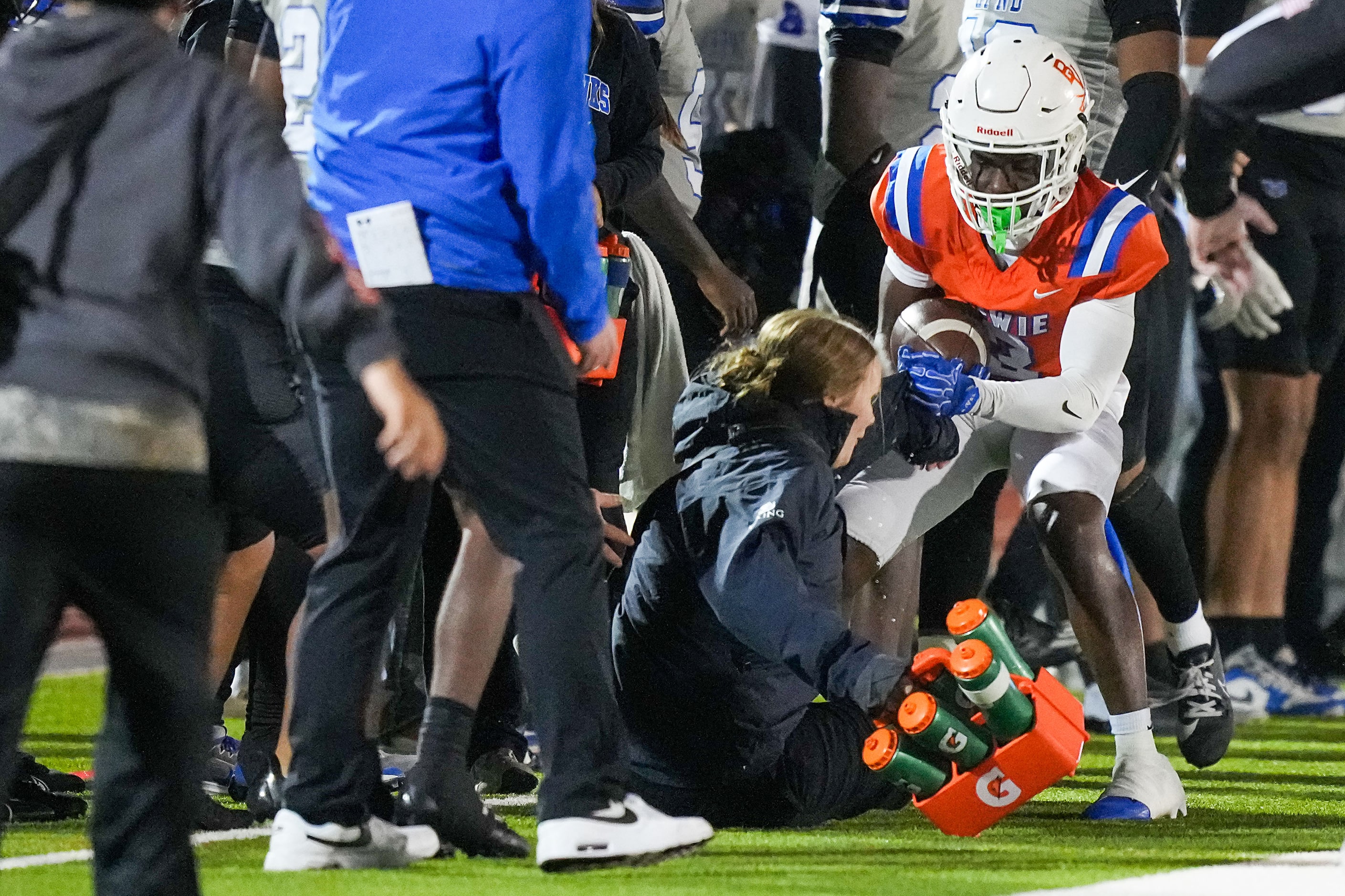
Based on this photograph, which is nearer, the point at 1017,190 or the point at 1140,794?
the point at 1140,794

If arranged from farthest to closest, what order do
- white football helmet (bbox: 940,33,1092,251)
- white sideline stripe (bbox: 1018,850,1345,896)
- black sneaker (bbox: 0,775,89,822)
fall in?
1. white football helmet (bbox: 940,33,1092,251)
2. black sneaker (bbox: 0,775,89,822)
3. white sideline stripe (bbox: 1018,850,1345,896)

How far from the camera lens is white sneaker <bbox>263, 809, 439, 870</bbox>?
307 centimetres

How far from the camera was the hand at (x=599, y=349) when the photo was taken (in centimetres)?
322

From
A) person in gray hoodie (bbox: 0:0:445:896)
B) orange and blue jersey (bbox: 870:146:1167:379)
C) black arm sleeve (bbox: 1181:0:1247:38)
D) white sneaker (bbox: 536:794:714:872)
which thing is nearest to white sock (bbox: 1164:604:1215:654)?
orange and blue jersey (bbox: 870:146:1167:379)

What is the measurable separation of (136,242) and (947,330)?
2.47 meters

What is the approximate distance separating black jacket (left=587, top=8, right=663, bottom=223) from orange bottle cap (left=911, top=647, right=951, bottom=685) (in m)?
1.37

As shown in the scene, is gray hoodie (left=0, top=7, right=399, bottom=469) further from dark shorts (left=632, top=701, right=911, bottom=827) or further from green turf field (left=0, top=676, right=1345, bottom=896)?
dark shorts (left=632, top=701, right=911, bottom=827)

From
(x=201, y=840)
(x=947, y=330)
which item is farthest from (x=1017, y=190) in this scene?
(x=201, y=840)

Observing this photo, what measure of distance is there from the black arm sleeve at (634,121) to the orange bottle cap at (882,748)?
146 cm

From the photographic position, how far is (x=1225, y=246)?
487cm

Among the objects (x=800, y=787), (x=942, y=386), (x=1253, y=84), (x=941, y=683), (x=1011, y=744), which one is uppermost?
(x=1253, y=84)

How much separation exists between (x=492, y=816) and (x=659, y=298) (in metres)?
1.65

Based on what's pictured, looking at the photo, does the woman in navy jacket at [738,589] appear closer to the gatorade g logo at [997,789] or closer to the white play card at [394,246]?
the gatorade g logo at [997,789]

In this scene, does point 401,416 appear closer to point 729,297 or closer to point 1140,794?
point 1140,794
